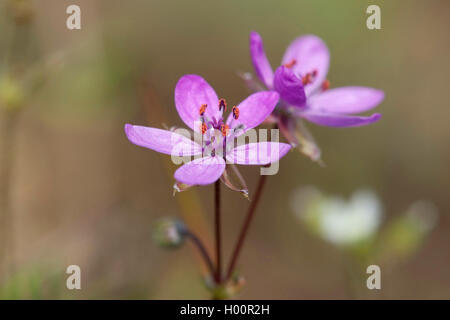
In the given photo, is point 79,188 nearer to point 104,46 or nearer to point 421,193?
point 104,46

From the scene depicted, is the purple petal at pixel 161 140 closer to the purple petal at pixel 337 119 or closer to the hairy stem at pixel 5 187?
the purple petal at pixel 337 119

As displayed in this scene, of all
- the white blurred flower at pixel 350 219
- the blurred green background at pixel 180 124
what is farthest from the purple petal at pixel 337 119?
the blurred green background at pixel 180 124

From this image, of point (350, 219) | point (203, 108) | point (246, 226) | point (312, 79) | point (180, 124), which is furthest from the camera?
point (180, 124)

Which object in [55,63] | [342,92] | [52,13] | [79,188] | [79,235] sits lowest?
[79,235]

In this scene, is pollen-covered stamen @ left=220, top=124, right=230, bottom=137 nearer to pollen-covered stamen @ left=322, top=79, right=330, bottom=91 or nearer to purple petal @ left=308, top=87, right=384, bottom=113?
purple petal @ left=308, top=87, right=384, bottom=113

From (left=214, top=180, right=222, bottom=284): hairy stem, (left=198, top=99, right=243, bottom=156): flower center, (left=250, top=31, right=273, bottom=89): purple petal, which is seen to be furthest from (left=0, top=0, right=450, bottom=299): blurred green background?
(left=250, top=31, right=273, bottom=89): purple petal

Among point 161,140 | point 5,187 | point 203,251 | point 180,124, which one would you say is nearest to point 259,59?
point 161,140

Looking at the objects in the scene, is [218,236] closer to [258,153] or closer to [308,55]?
[258,153]
